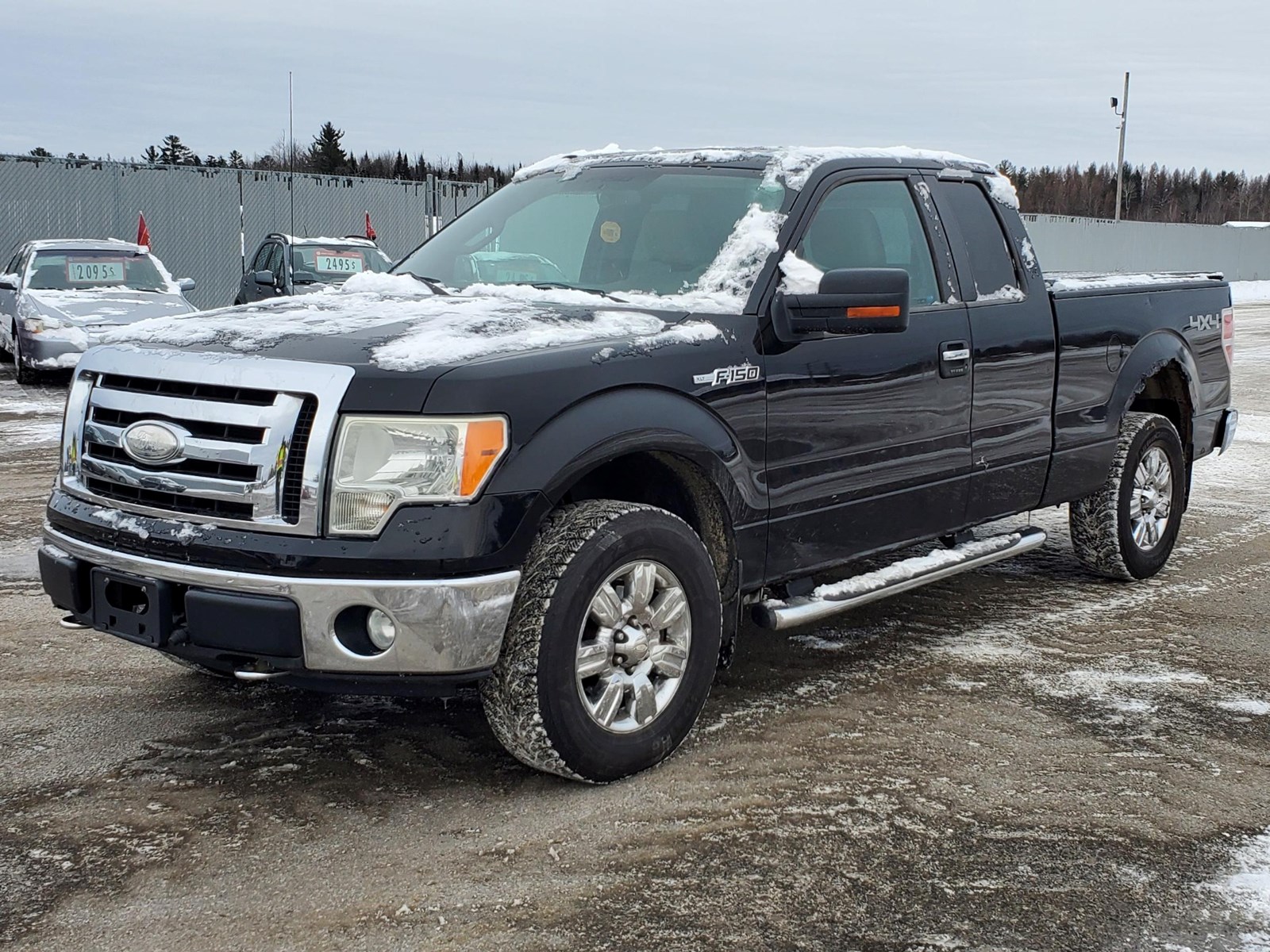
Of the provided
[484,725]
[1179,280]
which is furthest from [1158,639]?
[484,725]

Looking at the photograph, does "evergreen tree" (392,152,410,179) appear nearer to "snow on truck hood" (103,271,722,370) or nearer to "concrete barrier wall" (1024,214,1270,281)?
"concrete barrier wall" (1024,214,1270,281)

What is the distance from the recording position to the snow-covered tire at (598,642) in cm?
363

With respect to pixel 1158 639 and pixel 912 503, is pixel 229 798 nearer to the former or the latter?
pixel 912 503

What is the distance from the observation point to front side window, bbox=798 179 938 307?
4746 mm

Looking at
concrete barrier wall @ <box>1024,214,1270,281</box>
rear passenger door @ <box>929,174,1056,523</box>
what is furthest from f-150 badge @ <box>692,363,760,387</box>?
concrete barrier wall @ <box>1024,214,1270,281</box>

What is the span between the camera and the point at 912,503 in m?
4.99

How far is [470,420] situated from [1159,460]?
430 centimetres

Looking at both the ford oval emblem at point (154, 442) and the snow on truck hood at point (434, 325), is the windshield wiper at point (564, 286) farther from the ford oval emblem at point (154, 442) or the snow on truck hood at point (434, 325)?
the ford oval emblem at point (154, 442)

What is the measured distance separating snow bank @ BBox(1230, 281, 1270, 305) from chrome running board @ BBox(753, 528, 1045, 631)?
31106 millimetres

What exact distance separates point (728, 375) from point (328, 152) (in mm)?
70404

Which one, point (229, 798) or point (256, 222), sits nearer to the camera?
point (229, 798)

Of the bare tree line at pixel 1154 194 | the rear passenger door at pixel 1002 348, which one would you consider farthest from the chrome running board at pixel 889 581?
the bare tree line at pixel 1154 194

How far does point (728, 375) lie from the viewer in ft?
13.7

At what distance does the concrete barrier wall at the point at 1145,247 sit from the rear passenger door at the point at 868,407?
108ft
